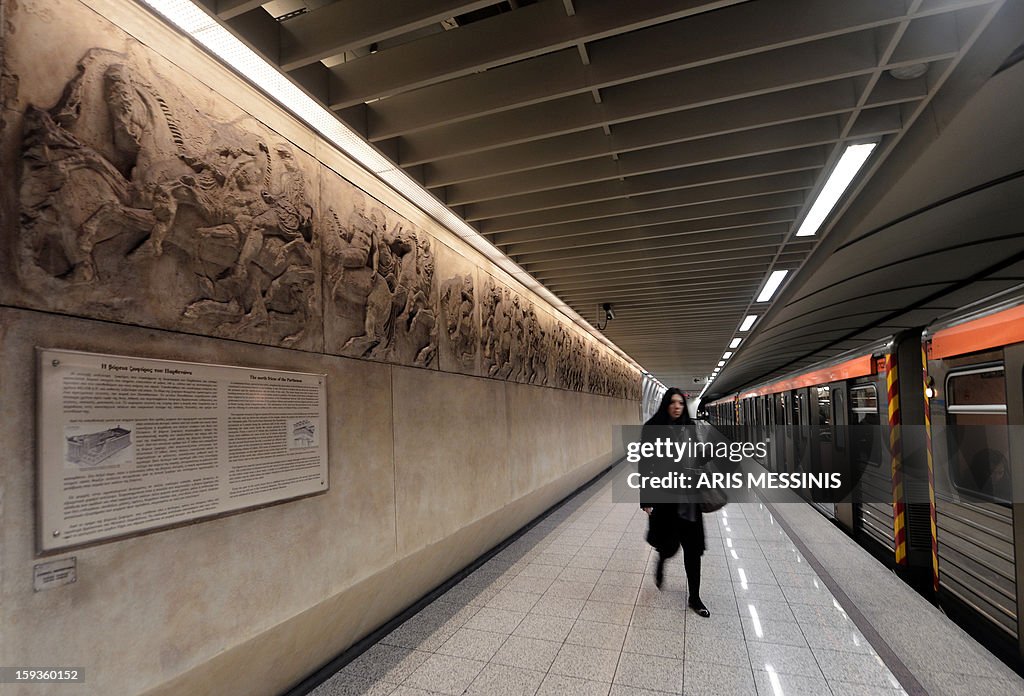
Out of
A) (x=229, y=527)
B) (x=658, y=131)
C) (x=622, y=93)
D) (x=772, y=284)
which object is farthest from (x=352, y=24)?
(x=772, y=284)

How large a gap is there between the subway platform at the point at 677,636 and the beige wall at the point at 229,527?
1.69 ft

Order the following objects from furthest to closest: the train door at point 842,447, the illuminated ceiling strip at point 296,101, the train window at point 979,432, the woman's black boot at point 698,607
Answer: the train door at point 842,447 < the woman's black boot at point 698,607 < the train window at point 979,432 < the illuminated ceiling strip at point 296,101

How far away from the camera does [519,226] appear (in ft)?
17.3

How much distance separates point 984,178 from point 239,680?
623 cm

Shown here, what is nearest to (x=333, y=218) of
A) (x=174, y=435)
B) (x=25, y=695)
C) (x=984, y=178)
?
(x=174, y=435)

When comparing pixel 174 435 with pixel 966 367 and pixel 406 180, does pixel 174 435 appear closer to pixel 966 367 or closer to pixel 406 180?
pixel 406 180

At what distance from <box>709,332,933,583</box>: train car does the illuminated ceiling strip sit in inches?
183

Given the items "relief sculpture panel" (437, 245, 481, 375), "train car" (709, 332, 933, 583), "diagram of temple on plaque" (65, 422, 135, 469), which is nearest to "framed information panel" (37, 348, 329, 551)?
"diagram of temple on plaque" (65, 422, 135, 469)

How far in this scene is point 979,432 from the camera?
366 cm

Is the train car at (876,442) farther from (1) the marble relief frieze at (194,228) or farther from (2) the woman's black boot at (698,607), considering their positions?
(1) the marble relief frieze at (194,228)

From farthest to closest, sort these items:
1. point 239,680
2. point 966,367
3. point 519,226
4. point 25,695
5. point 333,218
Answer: point 519,226 < point 966,367 < point 333,218 < point 239,680 < point 25,695

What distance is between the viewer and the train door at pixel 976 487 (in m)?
3.29

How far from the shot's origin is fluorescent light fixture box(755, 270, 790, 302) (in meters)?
7.08

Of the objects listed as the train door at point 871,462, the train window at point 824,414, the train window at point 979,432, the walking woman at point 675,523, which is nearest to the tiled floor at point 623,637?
the walking woman at point 675,523
